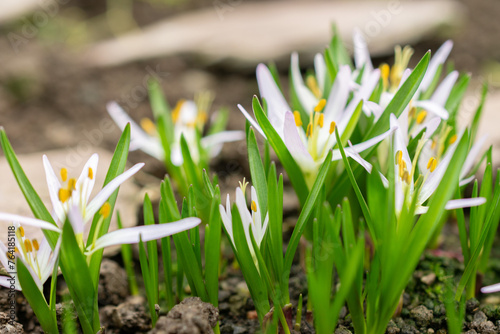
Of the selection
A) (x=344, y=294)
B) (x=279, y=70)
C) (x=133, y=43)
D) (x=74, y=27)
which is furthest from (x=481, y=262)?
(x=74, y=27)

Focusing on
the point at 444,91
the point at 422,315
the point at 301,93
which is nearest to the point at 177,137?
the point at 301,93

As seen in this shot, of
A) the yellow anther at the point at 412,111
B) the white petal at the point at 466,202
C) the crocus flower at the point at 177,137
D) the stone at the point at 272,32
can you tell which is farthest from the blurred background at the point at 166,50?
the white petal at the point at 466,202

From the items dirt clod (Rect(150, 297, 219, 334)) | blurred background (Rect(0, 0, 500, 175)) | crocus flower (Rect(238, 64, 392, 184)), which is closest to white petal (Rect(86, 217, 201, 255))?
dirt clod (Rect(150, 297, 219, 334))

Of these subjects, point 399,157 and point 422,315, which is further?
point 422,315

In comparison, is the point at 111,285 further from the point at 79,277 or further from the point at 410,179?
the point at 410,179

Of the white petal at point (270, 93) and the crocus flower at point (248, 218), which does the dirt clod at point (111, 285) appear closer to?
the crocus flower at point (248, 218)
